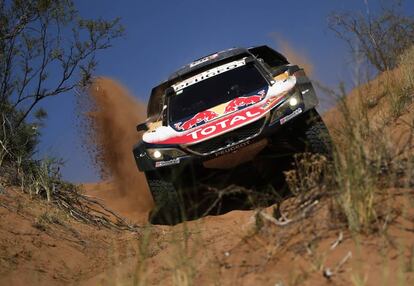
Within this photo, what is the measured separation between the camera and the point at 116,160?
35.7 feet

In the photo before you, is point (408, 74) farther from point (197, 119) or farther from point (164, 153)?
point (164, 153)

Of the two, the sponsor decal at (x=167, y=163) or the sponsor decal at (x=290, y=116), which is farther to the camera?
the sponsor decal at (x=167, y=163)

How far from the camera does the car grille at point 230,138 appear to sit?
529cm

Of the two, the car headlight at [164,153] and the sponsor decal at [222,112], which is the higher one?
the sponsor decal at [222,112]

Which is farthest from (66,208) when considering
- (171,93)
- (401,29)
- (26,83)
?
(401,29)

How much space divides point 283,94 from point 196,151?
112 centimetres

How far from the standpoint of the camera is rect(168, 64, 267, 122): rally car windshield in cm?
616

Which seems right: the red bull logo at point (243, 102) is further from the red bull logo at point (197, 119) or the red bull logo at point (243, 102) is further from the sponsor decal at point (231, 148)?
the sponsor decal at point (231, 148)

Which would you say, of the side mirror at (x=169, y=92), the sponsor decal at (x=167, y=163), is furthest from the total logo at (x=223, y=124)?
the side mirror at (x=169, y=92)

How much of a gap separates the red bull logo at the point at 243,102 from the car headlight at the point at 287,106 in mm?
361

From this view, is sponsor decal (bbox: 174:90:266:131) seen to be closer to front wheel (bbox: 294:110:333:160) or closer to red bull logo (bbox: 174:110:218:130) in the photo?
red bull logo (bbox: 174:110:218:130)

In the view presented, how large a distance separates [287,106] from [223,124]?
0.70m

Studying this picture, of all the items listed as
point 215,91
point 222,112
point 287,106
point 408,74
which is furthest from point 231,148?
point 408,74

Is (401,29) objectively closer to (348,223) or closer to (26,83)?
(26,83)
